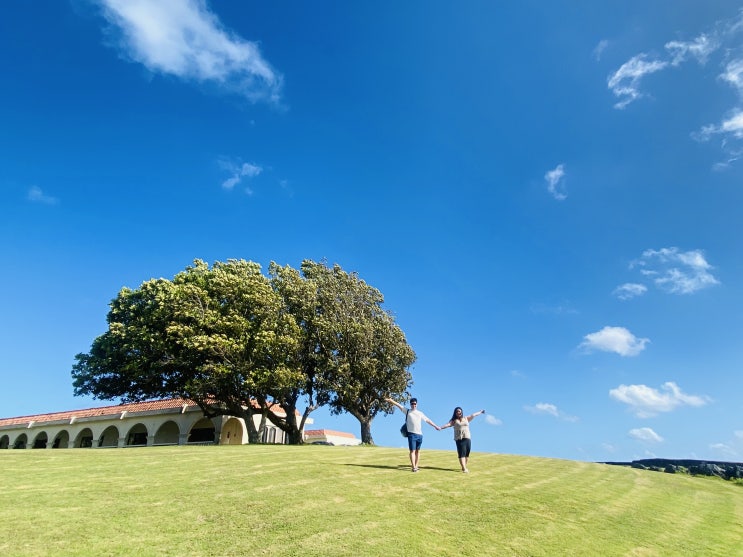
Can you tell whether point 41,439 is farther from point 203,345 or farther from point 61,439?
point 203,345

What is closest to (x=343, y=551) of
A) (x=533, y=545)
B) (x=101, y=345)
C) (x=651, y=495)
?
(x=533, y=545)

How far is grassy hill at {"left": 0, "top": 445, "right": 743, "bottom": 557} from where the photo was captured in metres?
6.66

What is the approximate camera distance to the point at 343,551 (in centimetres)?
645

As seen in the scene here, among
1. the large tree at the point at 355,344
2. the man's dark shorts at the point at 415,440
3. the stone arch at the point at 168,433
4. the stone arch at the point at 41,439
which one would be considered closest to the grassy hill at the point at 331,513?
the man's dark shorts at the point at 415,440

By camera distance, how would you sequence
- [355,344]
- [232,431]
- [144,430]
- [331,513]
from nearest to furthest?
[331,513] < [355,344] < [232,431] < [144,430]

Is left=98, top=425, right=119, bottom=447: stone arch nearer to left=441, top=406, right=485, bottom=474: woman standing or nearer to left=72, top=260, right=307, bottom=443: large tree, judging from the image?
left=72, top=260, right=307, bottom=443: large tree

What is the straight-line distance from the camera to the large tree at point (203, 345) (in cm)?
3192

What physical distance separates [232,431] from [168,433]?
268 inches

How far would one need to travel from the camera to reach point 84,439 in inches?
2071

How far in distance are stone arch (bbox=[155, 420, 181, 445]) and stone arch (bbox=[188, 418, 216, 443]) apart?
4.83 feet

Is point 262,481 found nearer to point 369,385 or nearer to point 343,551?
point 343,551

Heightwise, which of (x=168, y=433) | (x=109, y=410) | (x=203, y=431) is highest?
(x=109, y=410)

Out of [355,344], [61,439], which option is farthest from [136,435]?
[355,344]

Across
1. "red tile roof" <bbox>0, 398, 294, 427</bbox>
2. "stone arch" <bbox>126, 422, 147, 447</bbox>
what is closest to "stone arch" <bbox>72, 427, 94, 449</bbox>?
"red tile roof" <bbox>0, 398, 294, 427</bbox>
